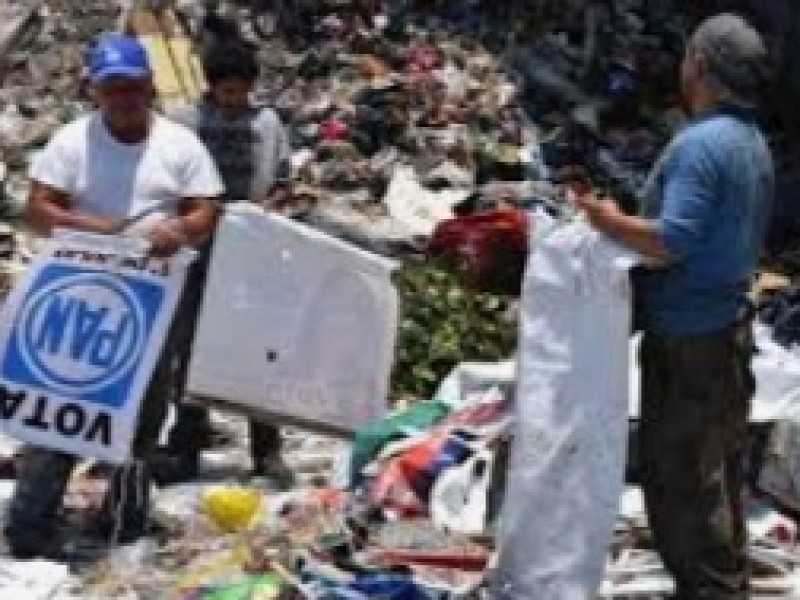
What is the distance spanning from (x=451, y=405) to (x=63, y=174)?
5.63 ft

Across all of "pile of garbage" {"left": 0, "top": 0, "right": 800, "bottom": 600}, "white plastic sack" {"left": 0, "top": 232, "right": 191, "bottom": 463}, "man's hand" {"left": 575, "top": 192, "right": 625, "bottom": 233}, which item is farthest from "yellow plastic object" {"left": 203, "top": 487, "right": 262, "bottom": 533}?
"man's hand" {"left": 575, "top": 192, "right": 625, "bottom": 233}

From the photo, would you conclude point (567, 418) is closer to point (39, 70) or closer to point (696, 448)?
point (696, 448)

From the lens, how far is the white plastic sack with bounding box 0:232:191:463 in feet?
20.4

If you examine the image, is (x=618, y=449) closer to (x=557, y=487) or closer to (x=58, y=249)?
(x=557, y=487)

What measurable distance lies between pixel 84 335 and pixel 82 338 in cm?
1

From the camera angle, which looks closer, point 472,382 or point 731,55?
point 731,55

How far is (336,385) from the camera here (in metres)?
6.96

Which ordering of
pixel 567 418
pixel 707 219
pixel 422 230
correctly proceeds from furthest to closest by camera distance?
1. pixel 422 230
2. pixel 567 418
3. pixel 707 219

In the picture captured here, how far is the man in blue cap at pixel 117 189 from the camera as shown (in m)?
6.20

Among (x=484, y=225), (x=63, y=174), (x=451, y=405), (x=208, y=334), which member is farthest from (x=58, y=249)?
(x=484, y=225)

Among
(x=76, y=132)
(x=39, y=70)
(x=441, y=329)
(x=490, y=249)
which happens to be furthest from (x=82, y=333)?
(x=39, y=70)

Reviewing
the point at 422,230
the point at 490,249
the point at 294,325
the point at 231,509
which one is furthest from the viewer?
the point at 422,230

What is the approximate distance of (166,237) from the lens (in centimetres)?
622

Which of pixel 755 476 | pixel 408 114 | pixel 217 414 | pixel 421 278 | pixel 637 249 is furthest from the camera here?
pixel 408 114
